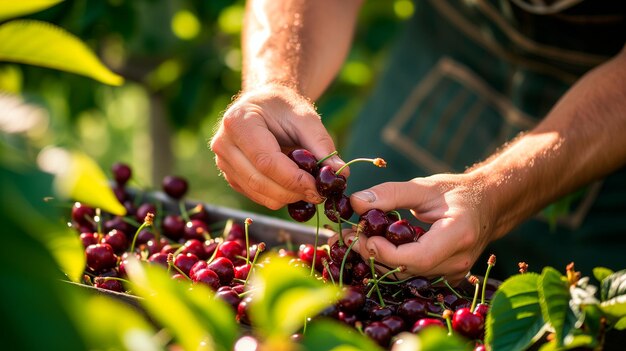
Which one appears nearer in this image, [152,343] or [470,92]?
[152,343]

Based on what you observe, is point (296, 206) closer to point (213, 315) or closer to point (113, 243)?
point (113, 243)

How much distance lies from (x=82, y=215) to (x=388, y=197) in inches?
24.1

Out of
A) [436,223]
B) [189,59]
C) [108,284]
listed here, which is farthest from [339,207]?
[189,59]

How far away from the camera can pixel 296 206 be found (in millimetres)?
1262

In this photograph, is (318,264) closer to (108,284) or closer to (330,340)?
(108,284)

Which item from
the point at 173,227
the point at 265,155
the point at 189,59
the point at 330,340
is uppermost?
the point at 330,340

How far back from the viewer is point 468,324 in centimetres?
94

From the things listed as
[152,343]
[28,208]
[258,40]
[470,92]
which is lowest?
[470,92]

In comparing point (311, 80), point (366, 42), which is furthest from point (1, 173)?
point (366, 42)

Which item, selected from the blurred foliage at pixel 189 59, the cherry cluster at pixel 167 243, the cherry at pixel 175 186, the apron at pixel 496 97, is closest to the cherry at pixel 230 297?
the cherry cluster at pixel 167 243

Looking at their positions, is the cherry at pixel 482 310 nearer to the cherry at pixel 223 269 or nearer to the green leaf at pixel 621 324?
the green leaf at pixel 621 324

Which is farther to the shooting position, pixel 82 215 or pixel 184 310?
pixel 82 215

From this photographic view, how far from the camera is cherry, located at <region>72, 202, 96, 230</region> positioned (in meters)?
1.41

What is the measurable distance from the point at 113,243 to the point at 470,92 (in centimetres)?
118
